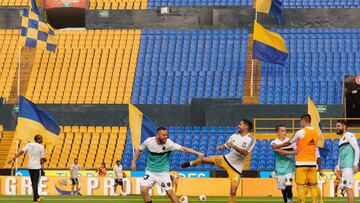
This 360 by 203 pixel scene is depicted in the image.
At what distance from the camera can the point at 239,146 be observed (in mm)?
24703

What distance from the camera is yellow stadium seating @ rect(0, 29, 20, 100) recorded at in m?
58.5

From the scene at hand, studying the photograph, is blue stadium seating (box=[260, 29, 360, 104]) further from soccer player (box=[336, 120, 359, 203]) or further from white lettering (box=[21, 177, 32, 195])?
soccer player (box=[336, 120, 359, 203])

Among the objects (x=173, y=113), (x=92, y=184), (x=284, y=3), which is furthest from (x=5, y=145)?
(x=284, y=3)

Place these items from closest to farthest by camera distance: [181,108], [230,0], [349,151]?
1. [349,151]
2. [181,108]
3. [230,0]

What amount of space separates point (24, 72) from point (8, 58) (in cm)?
183

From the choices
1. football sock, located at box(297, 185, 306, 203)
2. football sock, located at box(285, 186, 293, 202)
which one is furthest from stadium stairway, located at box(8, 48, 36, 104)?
football sock, located at box(297, 185, 306, 203)

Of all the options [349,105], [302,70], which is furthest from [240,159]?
[302,70]

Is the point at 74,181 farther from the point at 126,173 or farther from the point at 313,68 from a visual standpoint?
the point at 313,68

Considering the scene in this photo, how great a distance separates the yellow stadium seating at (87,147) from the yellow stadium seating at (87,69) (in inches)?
80.2

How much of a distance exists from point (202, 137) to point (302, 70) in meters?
7.73

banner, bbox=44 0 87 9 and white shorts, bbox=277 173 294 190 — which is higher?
banner, bbox=44 0 87 9

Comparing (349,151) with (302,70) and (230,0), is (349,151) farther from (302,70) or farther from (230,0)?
(230,0)

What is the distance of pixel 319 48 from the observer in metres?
58.8

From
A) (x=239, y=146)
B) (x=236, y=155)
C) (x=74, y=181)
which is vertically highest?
(x=239, y=146)
